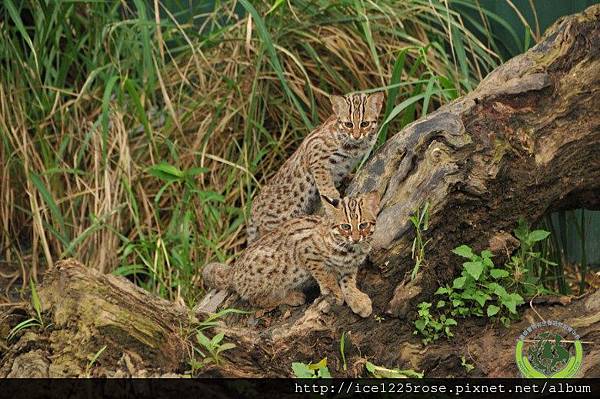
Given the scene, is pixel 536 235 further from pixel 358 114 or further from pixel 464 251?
pixel 358 114

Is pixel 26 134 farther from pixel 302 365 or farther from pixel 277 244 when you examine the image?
pixel 302 365

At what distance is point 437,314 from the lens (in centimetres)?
493

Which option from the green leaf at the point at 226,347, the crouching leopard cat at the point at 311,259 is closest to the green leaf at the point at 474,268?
the crouching leopard cat at the point at 311,259

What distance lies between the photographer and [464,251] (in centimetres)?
491

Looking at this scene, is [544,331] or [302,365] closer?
[302,365]

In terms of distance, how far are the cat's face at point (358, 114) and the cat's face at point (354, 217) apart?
886mm

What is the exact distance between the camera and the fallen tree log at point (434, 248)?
4402mm

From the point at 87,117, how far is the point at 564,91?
338 cm

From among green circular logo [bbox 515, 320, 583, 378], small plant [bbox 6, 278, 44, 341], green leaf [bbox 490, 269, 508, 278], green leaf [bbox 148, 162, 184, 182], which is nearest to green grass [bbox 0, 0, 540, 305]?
green leaf [bbox 148, 162, 184, 182]

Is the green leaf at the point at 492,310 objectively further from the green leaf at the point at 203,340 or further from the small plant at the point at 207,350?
the green leaf at the point at 203,340

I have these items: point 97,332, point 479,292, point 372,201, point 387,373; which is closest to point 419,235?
point 372,201

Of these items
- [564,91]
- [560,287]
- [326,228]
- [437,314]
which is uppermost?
[564,91]

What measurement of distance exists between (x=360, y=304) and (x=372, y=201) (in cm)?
48

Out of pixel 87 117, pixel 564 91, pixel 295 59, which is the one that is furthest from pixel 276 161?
pixel 564 91
